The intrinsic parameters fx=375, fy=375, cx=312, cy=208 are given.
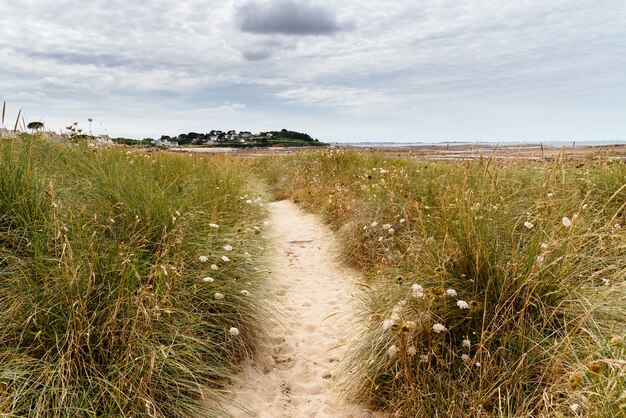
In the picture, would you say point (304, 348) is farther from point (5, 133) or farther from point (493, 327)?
point (5, 133)

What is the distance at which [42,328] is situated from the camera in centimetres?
267

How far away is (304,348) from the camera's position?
4270 mm

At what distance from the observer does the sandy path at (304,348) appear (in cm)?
333

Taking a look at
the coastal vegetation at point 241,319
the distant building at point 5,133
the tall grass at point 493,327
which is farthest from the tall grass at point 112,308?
the tall grass at point 493,327

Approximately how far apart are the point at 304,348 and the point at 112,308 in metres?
2.19

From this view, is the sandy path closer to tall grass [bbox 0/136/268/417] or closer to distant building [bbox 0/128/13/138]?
tall grass [bbox 0/136/268/417]

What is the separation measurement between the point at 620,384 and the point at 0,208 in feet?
16.1

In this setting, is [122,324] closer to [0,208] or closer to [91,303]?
[91,303]

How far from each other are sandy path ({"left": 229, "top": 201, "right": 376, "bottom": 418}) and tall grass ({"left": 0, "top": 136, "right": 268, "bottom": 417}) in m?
0.29

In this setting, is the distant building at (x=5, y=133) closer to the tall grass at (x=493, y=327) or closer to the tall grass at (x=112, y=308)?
the tall grass at (x=112, y=308)

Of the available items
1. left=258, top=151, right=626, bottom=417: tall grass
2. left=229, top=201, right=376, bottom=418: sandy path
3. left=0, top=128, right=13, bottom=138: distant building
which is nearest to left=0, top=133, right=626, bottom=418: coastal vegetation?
left=258, top=151, right=626, bottom=417: tall grass

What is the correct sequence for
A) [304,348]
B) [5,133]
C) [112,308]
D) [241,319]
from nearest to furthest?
[112,308]
[241,319]
[304,348]
[5,133]

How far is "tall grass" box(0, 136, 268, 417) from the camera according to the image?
2.48 meters

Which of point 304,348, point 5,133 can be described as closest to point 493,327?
point 304,348
